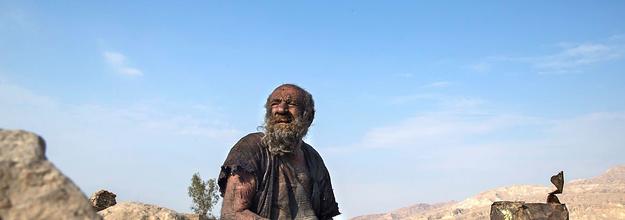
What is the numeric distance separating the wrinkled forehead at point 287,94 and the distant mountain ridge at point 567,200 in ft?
117

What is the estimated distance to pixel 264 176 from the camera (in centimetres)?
563

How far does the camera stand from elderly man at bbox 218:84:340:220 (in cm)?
547

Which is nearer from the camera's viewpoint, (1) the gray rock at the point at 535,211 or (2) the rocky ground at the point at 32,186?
(2) the rocky ground at the point at 32,186

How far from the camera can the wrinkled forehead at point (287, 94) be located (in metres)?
5.85

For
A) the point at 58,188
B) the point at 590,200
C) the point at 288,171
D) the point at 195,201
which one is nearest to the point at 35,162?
the point at 58,188

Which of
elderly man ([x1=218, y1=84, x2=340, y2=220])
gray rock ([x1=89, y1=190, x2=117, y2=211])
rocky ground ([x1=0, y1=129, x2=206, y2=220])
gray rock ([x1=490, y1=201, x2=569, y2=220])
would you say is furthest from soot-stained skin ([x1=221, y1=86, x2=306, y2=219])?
rocky ground ([x1=0, y1=129, x2=206, y2=220])

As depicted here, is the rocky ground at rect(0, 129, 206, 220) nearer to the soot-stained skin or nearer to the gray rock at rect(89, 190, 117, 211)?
the soot-stained skin

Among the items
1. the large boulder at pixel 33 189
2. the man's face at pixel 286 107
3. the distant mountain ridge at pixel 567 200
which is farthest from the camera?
the distant mountain ridge at pixel 567 200

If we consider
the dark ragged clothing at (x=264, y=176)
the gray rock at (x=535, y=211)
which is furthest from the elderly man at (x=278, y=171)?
the gray rock at (x=535, y=211)

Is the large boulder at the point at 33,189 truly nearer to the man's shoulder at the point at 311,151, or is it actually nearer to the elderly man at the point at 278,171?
the elderly man at the point at 278,171

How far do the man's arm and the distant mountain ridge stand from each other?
36209 mm

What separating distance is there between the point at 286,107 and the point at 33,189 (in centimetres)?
406

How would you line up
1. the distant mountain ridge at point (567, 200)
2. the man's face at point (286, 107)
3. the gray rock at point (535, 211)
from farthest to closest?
the distant mountain ridge at point (567, 200), the man's face at point (286, 107), the gray rock at point (535, 211)

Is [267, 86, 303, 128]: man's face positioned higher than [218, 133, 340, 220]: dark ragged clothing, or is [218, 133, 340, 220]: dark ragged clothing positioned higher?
[267, 86, 303, 128]: man's face
